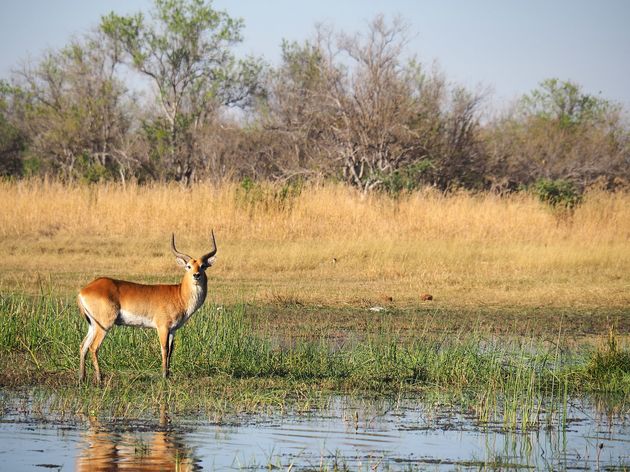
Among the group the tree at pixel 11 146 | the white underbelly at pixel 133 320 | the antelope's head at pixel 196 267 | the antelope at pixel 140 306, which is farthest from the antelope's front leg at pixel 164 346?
the tree at pixel 11 146

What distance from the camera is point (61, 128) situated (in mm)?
29750

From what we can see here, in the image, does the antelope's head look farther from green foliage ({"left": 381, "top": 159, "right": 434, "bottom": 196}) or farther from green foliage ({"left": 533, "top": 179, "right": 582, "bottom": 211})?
green foliage ({"left": 381, "top": 159, "right": 434, "bottom": 196})

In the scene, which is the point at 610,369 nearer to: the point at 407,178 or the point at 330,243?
the point at 330,243

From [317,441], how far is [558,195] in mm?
16264

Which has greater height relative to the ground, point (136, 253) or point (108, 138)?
point (108, 138)

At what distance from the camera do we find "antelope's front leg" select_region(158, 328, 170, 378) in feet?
25.6

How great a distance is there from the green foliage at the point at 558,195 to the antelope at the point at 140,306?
12.9 meters

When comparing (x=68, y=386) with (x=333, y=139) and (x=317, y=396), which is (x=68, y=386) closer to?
(x=317, y=396)

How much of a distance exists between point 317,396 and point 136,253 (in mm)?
9514

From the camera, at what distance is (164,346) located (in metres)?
7.97

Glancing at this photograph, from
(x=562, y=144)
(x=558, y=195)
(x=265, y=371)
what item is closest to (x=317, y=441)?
(x=265, y=371)

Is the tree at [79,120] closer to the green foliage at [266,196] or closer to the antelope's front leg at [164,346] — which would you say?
the green foliage at [266,196]

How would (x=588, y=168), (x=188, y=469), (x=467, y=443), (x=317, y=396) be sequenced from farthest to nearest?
(x=588, y=168) < (x=317, y=396) < (x=467, y=443) < (x=188, y=469)

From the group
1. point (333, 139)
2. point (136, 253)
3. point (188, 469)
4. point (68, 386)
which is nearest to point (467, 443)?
point (188, 469)
